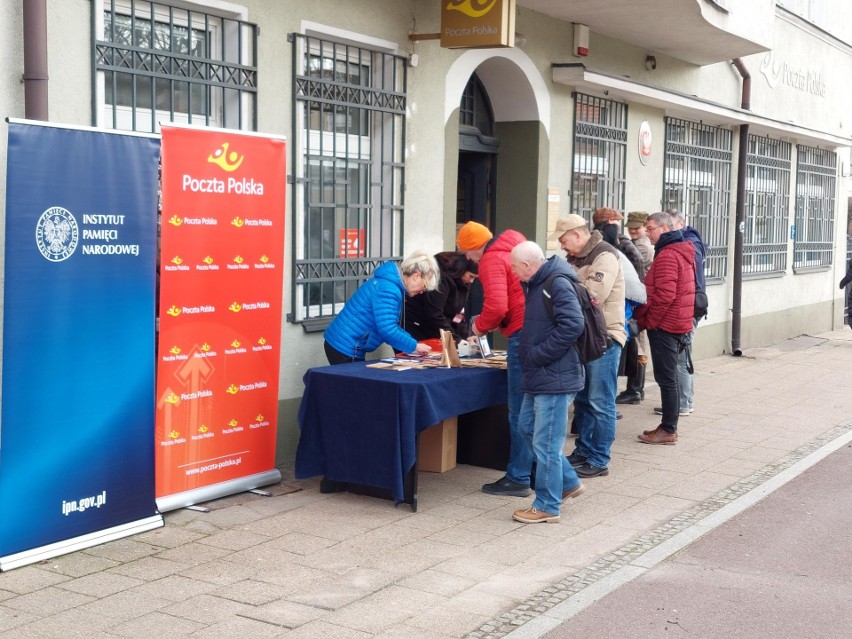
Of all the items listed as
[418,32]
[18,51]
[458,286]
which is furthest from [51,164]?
[418,32]

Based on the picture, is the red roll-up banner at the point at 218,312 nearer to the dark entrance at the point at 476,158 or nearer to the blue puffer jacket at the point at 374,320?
the blue puffer jacket at the point at 374,320

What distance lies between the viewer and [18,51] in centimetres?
624

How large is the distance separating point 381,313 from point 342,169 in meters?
1.79

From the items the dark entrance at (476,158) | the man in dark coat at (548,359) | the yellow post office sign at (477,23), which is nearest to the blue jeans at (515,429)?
the man in dark coat at (548,359)

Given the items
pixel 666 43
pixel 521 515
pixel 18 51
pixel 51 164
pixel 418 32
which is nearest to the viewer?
pixel 51 164

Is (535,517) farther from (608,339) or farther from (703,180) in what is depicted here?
(703,180)

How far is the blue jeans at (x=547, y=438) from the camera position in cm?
683

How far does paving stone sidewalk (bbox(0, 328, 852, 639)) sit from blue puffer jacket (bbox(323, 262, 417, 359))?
103 centimetres

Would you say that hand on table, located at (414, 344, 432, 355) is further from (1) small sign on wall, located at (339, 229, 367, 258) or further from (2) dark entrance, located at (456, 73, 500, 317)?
(2) dark entrance, located at (456, 73, 500, 317)

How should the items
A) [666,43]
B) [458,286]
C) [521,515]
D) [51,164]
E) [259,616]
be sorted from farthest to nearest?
[666,43] → [458,286] → [521,515] → [51,164] → [259,616]

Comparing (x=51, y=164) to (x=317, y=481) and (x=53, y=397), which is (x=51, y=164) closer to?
(x=53, y=397)

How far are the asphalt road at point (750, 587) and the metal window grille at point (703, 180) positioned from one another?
805 centimetres

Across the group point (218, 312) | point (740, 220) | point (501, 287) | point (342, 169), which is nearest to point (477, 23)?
point (342, 169)

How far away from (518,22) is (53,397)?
684cm
